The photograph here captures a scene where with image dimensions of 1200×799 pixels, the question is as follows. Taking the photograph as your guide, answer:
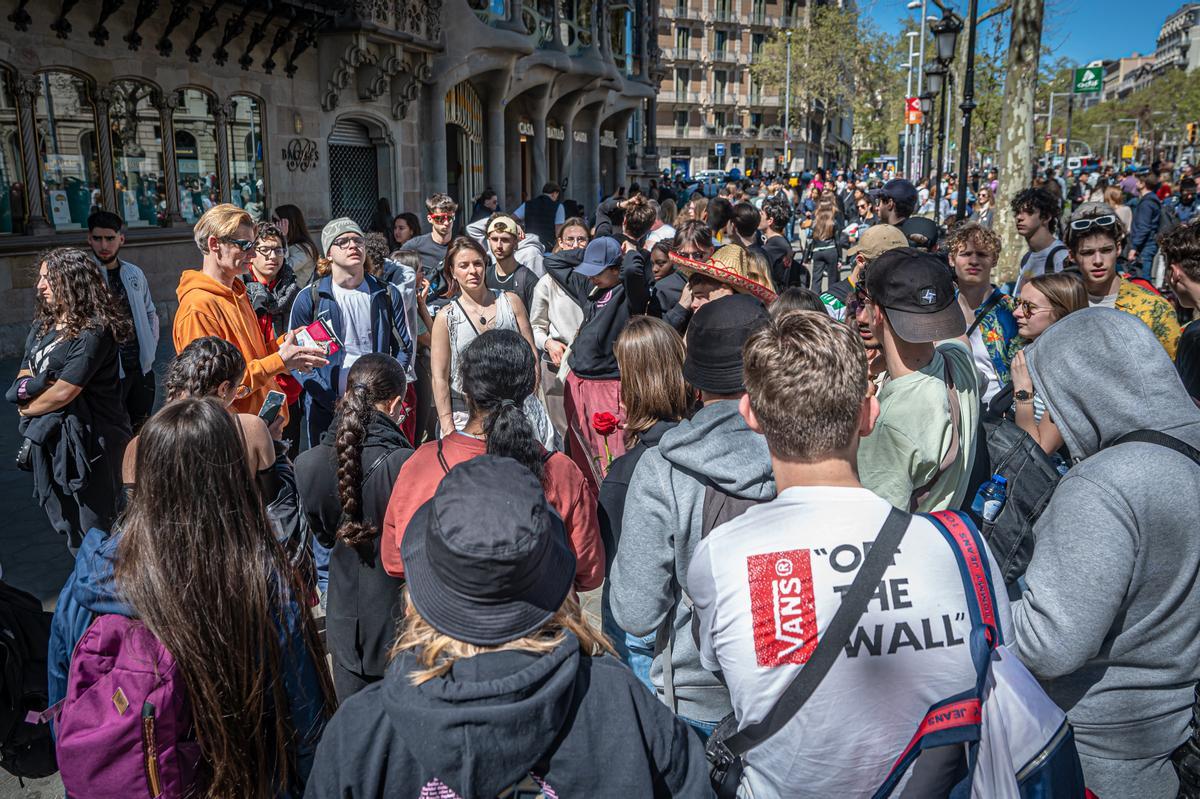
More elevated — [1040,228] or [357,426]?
[1040,228]

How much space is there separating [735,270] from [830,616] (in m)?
3.52

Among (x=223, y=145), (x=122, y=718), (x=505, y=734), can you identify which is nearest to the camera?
(x=505, y=734)

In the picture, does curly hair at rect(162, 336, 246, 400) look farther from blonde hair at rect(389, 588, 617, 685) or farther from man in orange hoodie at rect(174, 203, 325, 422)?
blonde hair at rect(389, 588, 617, 685)

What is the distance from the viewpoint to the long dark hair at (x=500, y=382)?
2.94 meters

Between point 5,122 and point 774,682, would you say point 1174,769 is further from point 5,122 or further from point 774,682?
point 5,122

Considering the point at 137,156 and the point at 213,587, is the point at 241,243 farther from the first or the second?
the point at 137,156

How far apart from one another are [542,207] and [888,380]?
1017 cm

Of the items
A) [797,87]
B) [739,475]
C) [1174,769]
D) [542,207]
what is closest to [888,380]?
[739,475]

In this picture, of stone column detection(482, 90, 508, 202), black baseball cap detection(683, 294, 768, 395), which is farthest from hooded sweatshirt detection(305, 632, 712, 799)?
stone column detection(482, 90, 508, 202)

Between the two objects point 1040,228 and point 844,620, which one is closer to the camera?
point 844,620

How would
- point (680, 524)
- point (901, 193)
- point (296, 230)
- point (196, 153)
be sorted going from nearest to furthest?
point (680, 524), point (296, 230), point (901, 193), point (196, 153)

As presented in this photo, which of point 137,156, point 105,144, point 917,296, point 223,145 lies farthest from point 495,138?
point 917,296

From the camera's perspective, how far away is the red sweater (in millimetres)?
2883

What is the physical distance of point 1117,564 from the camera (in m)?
2.03
